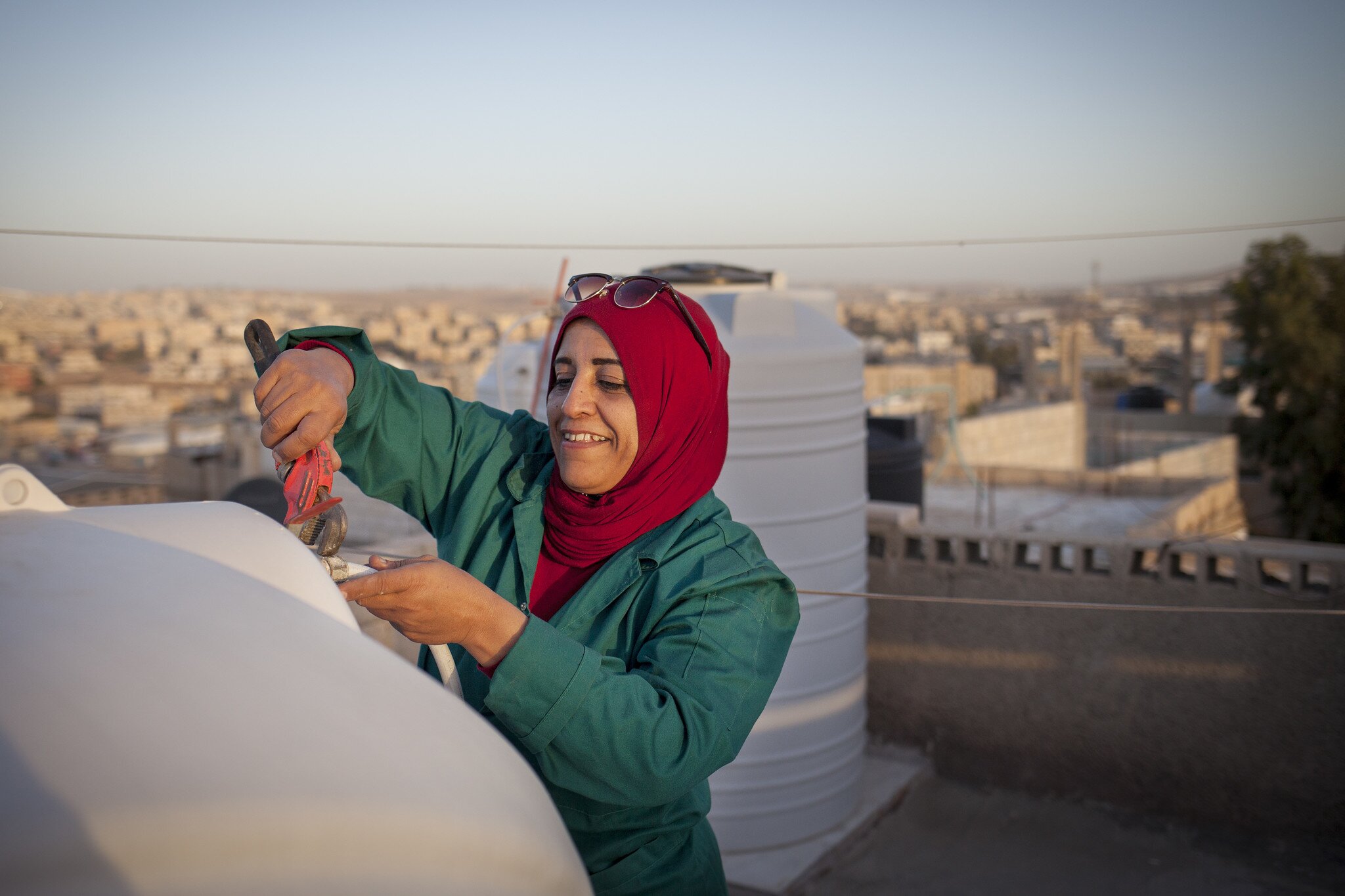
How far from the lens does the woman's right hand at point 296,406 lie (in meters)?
1.31

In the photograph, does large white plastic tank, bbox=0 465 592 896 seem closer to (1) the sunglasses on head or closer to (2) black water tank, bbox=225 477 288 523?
(1) the sunglasses on head

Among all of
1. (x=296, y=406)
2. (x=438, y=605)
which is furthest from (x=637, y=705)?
(x=296, y=406)

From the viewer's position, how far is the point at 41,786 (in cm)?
68

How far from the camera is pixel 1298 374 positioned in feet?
59.9

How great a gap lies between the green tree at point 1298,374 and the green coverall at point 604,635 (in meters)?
18.4

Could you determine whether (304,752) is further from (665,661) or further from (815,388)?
(815,388)

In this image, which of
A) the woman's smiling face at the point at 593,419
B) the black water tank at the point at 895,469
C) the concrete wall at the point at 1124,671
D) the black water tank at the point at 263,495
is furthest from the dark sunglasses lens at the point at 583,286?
the black water tank at the point at 895,469

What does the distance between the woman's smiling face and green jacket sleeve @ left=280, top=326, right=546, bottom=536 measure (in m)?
0.19

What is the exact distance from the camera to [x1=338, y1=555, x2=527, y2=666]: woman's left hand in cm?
104

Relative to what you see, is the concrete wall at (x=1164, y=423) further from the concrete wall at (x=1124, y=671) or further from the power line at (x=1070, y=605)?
the power line at (x=1070, y=605)

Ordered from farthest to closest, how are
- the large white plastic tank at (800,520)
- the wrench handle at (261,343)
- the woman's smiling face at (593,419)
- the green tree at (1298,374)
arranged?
the green tree at (1298,374) → the large white plastic tank at (800,520) → the woman's smiling face at (593,419) → the wrench handle at (261,343)

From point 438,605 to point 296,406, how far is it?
0.42 metres

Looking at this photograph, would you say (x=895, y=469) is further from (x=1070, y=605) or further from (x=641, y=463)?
(x=641, y=463)

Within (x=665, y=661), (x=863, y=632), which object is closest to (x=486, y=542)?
(x=665, y=661)
